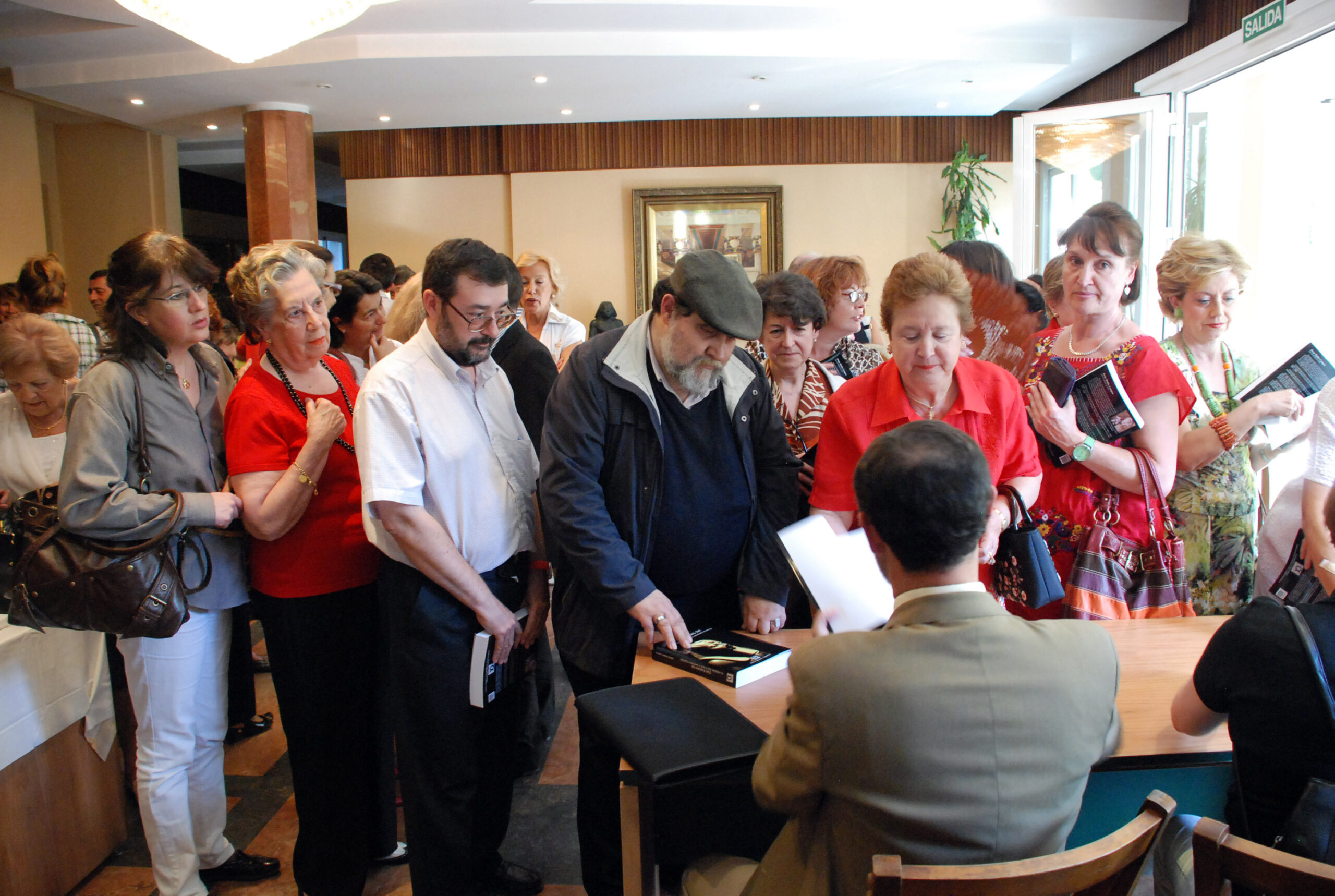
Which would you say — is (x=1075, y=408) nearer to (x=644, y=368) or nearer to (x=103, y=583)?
(x=644, y=368)

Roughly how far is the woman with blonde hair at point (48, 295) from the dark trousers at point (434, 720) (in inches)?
152

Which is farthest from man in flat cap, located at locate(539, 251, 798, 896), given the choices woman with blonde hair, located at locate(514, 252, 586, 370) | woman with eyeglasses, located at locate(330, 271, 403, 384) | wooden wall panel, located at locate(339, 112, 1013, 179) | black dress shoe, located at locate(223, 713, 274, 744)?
wooden wall panel, located at locate(339, 112, 1013, 179)

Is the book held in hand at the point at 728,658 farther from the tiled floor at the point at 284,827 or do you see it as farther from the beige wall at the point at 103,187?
the beige wall at the point at 103,187

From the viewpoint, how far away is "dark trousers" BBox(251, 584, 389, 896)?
7.24 ft

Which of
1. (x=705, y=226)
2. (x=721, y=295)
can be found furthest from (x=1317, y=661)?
(x=705, y=226)

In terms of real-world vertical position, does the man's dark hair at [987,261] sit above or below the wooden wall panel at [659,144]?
below

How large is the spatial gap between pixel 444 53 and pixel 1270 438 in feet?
20.6

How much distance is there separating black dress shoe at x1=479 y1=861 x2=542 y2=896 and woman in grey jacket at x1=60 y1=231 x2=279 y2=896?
780mm

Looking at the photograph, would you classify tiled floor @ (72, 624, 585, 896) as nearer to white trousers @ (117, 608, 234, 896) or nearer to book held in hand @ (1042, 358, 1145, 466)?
white trousers @ (117, 608, 234, 896)

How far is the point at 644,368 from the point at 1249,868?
1.45 m

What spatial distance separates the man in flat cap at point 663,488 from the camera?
193 centimetres

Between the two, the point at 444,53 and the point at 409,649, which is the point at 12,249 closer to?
the point at 444,53

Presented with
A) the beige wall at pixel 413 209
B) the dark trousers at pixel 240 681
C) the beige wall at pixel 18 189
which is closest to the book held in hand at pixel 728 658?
the dark trousers at pixel 240 681

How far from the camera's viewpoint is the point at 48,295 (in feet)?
16.3
